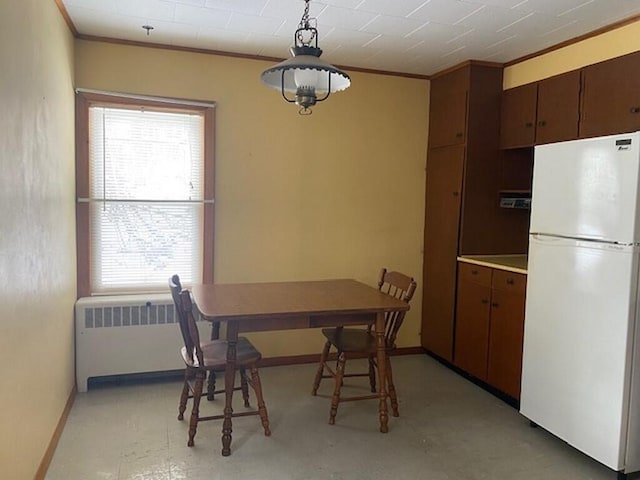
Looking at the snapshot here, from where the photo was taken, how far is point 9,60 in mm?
1828

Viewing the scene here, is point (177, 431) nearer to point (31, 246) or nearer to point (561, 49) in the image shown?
point (31, 246)

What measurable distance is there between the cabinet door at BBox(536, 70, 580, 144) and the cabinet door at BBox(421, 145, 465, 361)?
63cm

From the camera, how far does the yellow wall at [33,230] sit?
1.78 m

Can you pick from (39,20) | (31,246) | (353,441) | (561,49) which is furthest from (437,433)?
(39,20)

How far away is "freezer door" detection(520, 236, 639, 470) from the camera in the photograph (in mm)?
2340

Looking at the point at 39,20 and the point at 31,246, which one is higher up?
the point at 39,20

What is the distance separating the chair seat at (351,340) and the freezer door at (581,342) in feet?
3.14

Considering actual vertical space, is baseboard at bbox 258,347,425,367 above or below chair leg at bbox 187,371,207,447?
below

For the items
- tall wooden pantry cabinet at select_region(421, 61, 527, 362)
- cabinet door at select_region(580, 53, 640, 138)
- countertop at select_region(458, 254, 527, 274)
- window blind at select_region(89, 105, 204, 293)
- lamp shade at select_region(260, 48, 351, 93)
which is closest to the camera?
lamp shade at select_region(260, 48, 351, 93)

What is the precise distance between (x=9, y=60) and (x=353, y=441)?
2487 mm

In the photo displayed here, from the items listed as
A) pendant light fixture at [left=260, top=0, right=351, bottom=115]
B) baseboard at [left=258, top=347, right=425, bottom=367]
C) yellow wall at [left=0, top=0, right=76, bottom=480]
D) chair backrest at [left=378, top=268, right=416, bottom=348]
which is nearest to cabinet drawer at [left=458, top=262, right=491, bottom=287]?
chair backrest at [left=378, top=268, right=416, bottom=348]

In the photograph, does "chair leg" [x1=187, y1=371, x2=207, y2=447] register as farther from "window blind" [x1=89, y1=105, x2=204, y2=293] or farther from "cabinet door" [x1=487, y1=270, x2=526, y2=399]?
"cabinet door" [x1=487, y1=270, x2=526, y2=399]

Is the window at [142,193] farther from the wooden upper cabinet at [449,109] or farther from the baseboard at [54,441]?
the wooden upper cabinet at [449,109]

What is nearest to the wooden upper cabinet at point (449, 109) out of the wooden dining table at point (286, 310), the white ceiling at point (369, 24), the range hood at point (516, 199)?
the white ceiling at point (369, 24)
